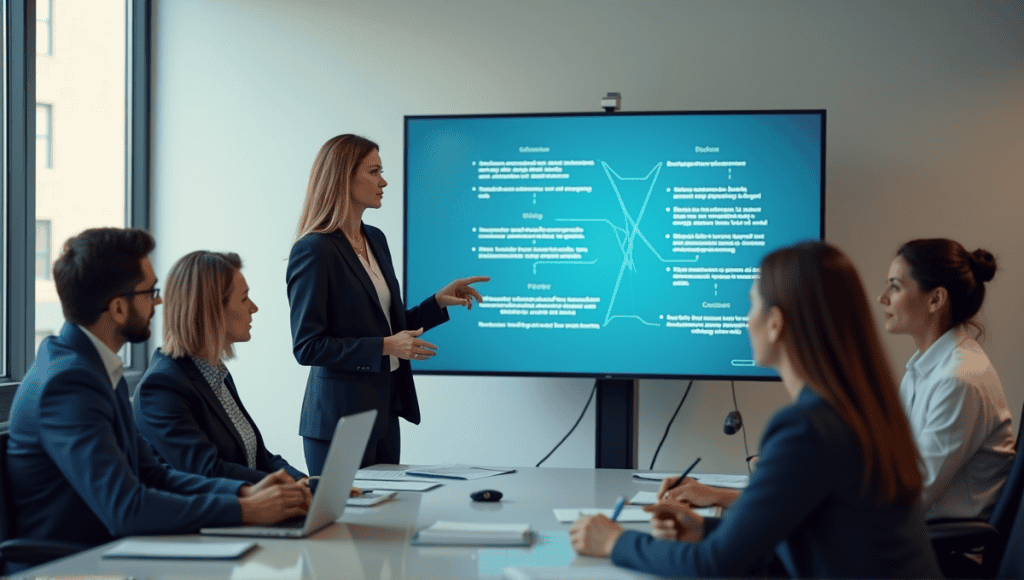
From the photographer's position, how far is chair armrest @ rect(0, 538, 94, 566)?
1605mm

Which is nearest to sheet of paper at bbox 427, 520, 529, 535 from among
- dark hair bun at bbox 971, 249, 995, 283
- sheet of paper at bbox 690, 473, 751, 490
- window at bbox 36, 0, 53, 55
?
sheet of paper at bbox 690, 473, 751, 490

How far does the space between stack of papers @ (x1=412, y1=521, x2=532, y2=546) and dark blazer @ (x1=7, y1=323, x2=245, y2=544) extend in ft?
1.30

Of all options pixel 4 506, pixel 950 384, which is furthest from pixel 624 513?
pixel 4 506

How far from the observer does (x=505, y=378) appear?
396 centimetres

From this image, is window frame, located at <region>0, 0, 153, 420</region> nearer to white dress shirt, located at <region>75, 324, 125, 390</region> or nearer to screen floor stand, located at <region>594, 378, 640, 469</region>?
white dress shirt, located at <region>75, 324, 125, 390</region>

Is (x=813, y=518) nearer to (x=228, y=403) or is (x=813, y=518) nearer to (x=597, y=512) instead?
(x=597, y=512)

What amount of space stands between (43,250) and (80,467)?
6.81 feet

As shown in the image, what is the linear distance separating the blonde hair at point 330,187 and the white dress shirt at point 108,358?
38.3 inches

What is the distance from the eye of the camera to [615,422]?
354 cm

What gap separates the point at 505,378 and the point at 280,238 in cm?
127

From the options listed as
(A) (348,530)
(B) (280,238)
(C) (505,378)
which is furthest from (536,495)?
(B) (280,238)

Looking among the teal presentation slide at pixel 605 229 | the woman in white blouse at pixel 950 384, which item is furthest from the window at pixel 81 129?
the woman in white blouse at pixel 950 384

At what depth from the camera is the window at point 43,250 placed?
11.0ft

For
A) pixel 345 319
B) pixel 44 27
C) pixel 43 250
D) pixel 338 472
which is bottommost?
pixel 338 472
